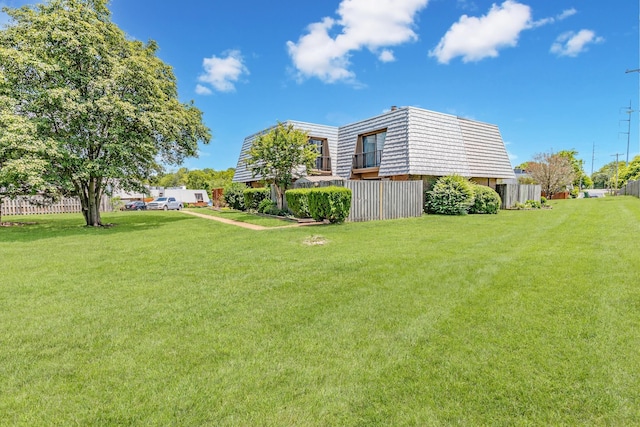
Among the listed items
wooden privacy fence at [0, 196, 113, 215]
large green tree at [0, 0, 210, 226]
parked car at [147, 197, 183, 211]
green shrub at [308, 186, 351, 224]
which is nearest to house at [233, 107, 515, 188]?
green shrub at [308, 186, 351, 224]

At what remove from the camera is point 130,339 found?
3.41 m

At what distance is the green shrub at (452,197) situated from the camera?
16234mm

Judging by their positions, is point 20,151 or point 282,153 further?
point 282,153

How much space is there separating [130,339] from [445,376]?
315 cm

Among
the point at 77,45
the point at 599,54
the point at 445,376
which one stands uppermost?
the point at 599,54

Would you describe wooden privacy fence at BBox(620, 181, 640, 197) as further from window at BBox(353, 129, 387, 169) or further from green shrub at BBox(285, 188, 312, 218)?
green shrub at BBox(285, 188, 312, 218)

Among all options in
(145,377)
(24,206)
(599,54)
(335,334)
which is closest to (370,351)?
(335,334)

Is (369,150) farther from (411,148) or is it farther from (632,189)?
(632,189)

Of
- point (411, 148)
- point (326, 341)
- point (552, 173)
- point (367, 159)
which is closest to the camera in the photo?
point (326, 341)

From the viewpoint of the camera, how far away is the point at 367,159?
2166cm

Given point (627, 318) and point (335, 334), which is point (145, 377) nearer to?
point (335, 334)

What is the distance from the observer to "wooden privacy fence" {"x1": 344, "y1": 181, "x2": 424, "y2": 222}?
14.0m

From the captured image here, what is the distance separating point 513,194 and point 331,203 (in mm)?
15504

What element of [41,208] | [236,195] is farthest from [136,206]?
[236,195]
